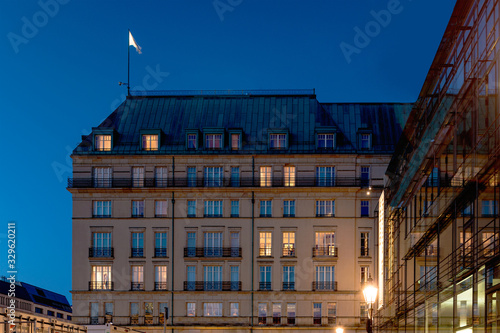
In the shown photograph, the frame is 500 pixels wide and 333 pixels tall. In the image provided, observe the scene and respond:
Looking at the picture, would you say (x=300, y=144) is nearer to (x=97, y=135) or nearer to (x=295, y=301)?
(x=295, y=301)

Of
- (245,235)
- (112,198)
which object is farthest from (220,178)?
(112,198)

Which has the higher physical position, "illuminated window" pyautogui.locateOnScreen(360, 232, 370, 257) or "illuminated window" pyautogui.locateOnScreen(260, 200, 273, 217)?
"illuminated window" pyautogui.locateOnScreen(260, 200, 273, 217)

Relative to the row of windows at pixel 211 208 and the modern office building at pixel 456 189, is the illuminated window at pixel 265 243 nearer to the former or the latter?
the row of windows at pixel 211 208

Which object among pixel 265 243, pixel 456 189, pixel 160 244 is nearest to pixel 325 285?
pixel 265 243

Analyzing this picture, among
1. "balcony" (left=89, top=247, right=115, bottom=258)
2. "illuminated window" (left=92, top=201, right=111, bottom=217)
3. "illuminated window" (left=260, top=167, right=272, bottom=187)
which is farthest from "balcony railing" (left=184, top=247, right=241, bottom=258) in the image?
"illuminated window" (left=92, top=201, right=111, bottom=217)

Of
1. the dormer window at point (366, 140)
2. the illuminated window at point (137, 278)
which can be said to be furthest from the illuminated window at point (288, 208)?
the illuminated window at point (137, 278)

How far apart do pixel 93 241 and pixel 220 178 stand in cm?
1562

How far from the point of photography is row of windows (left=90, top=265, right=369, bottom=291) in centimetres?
8350

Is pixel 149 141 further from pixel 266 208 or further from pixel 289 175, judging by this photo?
pixel 289 175

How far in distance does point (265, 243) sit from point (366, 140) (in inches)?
634

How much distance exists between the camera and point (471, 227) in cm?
2850

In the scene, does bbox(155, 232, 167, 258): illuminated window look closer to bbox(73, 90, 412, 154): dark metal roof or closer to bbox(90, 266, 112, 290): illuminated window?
bbox(90, 266, 112, 290): illuminated window

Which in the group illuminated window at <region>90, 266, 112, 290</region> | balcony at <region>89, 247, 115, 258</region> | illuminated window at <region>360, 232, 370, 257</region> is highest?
illuminated window at <region>360, 232, 370, 257</region>

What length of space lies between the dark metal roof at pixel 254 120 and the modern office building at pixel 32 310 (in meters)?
22.7
